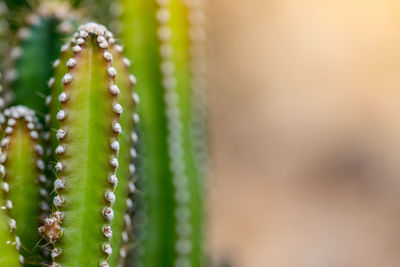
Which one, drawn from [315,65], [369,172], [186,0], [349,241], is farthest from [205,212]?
[315,65]

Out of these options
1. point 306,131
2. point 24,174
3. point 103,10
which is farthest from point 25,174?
point 306,131

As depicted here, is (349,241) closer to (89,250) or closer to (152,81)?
(152,81)

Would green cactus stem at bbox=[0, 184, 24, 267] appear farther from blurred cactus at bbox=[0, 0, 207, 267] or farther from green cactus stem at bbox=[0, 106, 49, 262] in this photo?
green cactus stem at bbox=[0, 106, 49, 262]

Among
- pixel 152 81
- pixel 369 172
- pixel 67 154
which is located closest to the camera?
pixel 67 154

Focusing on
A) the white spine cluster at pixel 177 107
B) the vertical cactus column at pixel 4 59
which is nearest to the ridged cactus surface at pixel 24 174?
the vertical cactus column at pixel 4 59

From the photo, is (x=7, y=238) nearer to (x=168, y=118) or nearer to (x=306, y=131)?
(x=168, y=118)

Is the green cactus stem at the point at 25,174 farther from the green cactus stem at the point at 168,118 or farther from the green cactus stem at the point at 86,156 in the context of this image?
the green cactus stem at the point at 168,118

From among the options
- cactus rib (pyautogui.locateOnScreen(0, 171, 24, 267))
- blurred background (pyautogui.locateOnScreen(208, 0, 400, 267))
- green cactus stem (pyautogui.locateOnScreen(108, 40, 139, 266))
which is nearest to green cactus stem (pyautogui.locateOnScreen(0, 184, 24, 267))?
cactus rib (pyautogui.locateOnScreen(0, 171, 24, 267))
